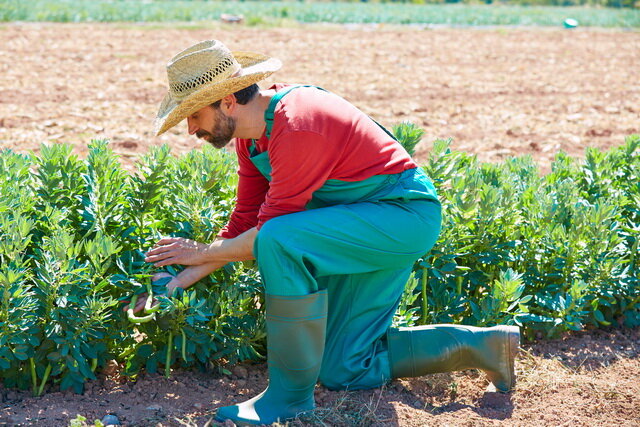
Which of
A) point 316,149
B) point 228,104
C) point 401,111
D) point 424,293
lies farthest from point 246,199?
point 401,111

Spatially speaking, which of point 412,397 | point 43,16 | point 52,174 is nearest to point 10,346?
point 52,174

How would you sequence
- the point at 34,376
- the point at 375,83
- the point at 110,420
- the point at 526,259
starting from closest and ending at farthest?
the point at 110,420 < the point at 34,376 < the point at 526,259 < the point at 375,83

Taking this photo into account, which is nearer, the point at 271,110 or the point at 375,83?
the point at 271,110

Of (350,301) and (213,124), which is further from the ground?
(213,124)

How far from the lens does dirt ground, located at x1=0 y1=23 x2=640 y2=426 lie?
299 cm

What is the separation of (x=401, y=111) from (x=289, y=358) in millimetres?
6193

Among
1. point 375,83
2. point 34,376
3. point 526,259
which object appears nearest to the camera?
point 34,376

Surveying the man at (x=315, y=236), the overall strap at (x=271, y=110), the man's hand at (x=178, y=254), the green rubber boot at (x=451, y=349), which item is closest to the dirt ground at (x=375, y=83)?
the man's hand at (x=178, y=254)

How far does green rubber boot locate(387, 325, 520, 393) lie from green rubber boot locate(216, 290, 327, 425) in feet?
1.47

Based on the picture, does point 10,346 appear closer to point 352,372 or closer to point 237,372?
point 237,372

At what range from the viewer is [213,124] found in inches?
112

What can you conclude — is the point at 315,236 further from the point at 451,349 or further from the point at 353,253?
the point at 451,349

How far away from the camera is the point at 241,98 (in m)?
2.85

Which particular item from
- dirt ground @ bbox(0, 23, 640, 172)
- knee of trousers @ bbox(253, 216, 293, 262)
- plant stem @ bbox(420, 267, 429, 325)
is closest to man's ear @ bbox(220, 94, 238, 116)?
knee of trousers @ bbox(253, 216, 293, 262)
